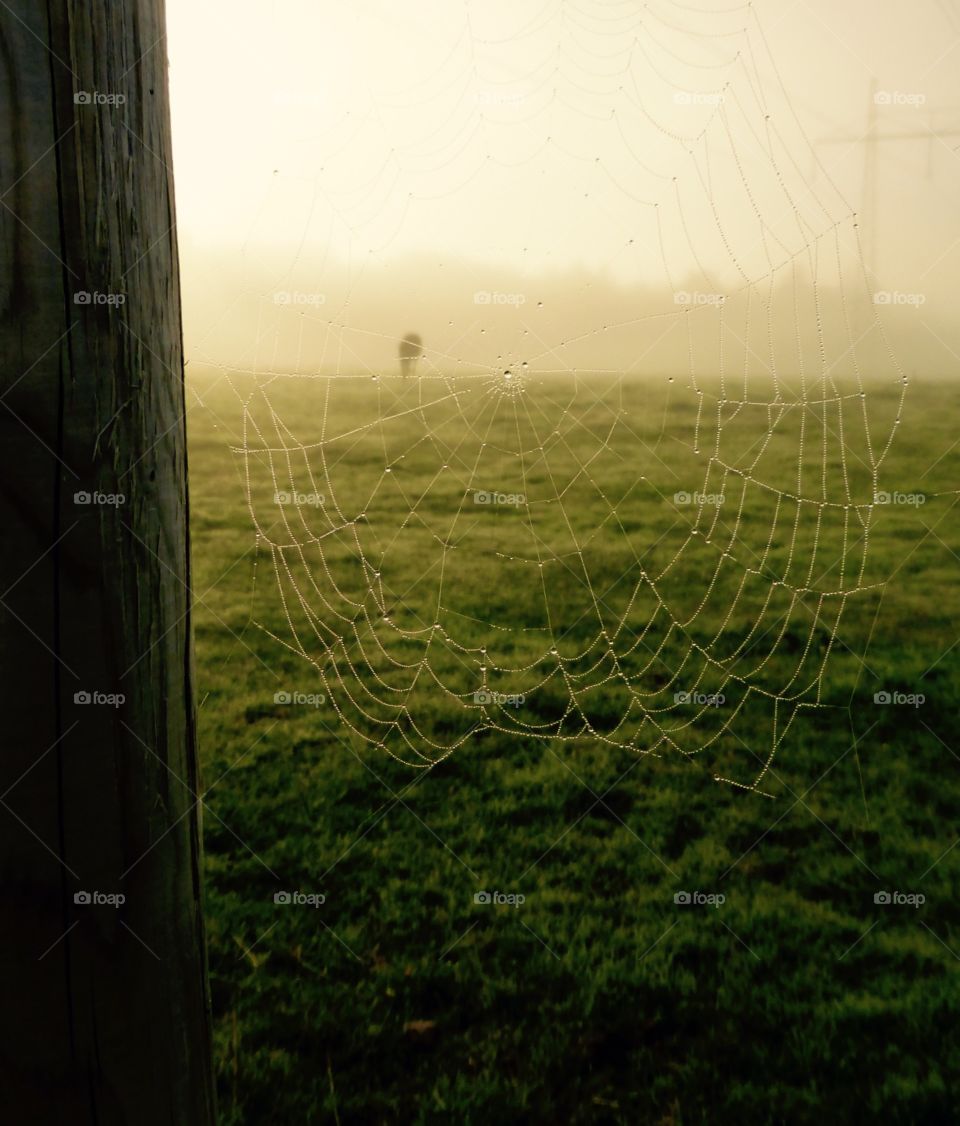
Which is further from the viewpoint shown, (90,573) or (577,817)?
(577,817)

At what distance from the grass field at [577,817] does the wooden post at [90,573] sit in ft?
5.62

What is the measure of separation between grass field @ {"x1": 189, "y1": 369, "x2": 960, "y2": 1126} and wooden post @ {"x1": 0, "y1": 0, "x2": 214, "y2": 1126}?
1.71 meters

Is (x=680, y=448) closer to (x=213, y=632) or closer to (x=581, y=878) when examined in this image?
(x=213, y=632)

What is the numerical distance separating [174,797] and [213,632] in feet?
16.9

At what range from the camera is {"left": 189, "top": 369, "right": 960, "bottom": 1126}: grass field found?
336 cm

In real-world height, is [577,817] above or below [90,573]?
below

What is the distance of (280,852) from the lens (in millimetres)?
4477

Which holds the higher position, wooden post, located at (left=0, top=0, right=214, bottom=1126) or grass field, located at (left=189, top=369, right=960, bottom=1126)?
wooden post, located at (left=0, top=0, right=214, bottom=1126)

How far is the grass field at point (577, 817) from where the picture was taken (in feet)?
11.0

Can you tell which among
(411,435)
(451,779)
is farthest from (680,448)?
(451,779)

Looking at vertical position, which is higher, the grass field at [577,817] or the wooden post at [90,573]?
the wooden post at [90,573]

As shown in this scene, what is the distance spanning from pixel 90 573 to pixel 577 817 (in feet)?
11.7

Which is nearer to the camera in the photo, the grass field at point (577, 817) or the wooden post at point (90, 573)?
the wooden post at point (90, 573)

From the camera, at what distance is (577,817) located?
190 inches
